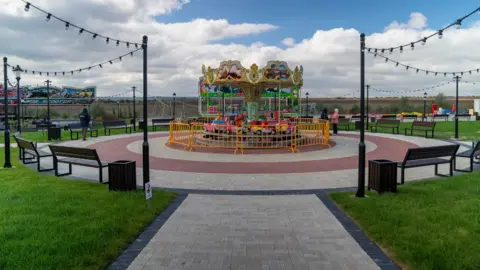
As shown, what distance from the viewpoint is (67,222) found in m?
5.78

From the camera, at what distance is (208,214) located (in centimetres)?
657

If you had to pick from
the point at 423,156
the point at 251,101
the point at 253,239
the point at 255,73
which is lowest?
the point at 253,239

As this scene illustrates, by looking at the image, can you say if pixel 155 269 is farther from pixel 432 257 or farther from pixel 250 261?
pixel 432 257

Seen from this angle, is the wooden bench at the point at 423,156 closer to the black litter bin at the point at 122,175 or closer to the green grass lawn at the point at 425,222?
the green grass lawn at the point at 425,222

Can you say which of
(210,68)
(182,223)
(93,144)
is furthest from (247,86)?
(182,223)

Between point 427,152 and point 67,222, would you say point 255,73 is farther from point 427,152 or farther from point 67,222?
point 67,222

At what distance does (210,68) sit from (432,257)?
51.8ft

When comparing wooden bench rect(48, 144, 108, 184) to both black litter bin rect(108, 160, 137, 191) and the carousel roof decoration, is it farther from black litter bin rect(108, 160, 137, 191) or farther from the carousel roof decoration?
the carousel roof decoration

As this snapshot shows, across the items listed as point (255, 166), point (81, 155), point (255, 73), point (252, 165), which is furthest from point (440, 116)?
point (81, 155)

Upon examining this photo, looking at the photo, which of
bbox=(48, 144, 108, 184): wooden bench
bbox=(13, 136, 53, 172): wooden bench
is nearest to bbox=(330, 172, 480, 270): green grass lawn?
bbox=(48, 144, 108, 184): wooden bench

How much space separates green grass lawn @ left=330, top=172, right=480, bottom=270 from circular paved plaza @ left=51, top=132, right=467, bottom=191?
1.67 metres

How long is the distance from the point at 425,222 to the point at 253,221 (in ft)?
8.74

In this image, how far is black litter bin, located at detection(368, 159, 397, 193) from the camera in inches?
302

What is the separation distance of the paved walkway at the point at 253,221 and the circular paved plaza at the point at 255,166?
3cm
